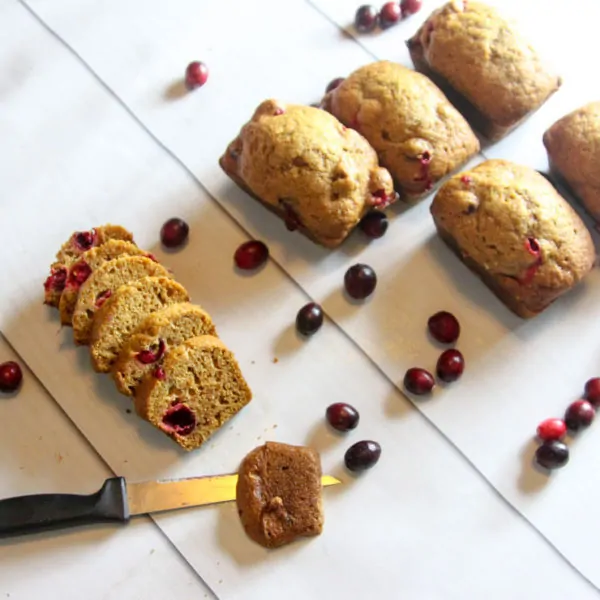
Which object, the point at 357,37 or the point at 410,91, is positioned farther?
the point at 357,37

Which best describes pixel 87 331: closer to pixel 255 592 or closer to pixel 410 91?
pixel 255 592

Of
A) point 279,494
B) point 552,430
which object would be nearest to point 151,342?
point 279,494

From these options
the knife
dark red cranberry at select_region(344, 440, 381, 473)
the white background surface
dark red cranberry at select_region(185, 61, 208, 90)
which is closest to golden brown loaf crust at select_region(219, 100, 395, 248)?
the white background surface

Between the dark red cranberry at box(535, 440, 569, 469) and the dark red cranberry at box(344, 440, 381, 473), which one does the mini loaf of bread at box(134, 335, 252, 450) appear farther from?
the dark red cranberry at box(535, 440, 569, 469)

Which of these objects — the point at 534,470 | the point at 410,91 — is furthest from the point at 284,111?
the point at 534,470

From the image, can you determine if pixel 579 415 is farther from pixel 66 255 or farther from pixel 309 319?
pixel 66 255

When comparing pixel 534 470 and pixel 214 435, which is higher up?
pixel 534 470

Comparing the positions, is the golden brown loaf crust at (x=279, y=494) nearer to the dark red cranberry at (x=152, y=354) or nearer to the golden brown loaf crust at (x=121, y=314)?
the dark red cranberry at (x=152, y=354)
